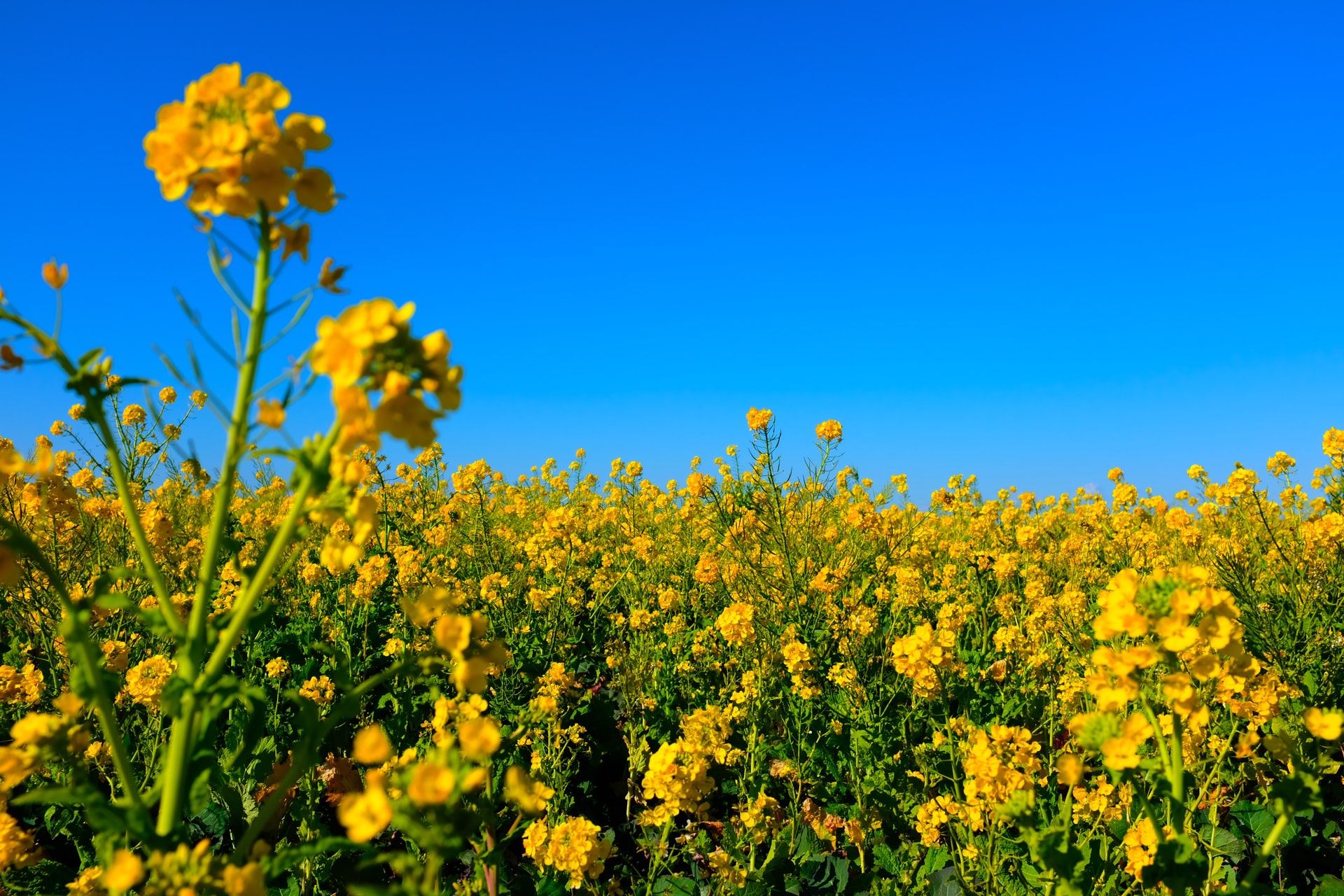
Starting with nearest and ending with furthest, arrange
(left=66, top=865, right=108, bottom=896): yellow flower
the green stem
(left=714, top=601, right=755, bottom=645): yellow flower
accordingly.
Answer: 1. the green stem
2. (left=66, top=865, right=108, bottom=896): yellow flower
3. (left=714, top=601, right=755, bottom=645): yellow flower

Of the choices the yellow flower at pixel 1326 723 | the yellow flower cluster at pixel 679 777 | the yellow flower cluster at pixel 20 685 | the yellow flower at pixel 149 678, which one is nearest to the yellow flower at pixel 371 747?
the yellow flower cluster at pixel 679 777

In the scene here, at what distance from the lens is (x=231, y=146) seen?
1060 millimetres

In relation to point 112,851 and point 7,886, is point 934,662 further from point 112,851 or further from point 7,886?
point 7,886

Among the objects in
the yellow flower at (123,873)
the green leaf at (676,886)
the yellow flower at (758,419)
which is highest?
the yellow flower at (758,419)

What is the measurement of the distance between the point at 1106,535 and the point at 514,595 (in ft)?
18.7

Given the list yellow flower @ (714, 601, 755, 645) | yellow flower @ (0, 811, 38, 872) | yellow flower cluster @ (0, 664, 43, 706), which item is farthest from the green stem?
yellow flower cluster @ (0, 664, 43, 706)

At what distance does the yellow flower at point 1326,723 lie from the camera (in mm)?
1569

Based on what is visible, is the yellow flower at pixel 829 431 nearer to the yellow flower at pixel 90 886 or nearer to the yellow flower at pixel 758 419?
the yellow flower at pixel 758 419

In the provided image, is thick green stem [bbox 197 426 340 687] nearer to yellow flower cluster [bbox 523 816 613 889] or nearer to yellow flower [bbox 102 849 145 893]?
yellow flower [bbox 102 849 145 893]

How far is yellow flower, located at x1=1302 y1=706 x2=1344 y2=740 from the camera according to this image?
61.8 inches

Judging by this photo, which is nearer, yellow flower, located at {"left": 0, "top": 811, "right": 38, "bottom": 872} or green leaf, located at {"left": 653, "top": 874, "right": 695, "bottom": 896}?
yellow flower, located at {"left": 0, "top": 811, "right": 38, "bottom": 872}

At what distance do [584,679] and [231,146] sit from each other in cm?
423

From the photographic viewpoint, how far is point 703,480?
5.14 m

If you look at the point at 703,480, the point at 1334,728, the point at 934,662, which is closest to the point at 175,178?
the point at 1334,728
